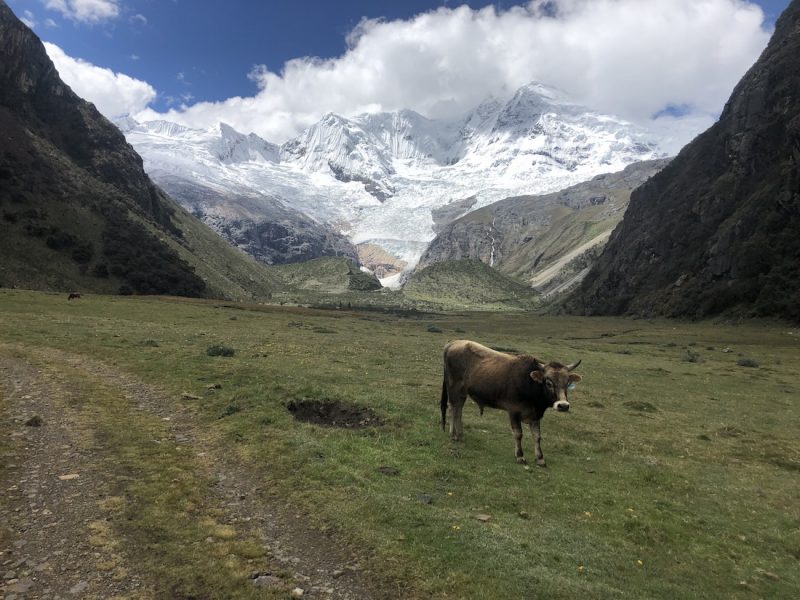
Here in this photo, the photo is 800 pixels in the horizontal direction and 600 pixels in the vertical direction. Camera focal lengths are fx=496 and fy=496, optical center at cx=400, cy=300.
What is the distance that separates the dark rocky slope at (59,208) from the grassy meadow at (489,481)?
273 ft

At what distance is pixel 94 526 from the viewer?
1066cm

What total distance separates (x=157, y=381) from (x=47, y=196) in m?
124

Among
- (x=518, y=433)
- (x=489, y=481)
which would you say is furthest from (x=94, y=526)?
(x=518, y=433)

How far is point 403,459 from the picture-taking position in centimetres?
1655

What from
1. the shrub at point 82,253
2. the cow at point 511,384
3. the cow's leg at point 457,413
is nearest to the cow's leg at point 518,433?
the cow at point 511,384

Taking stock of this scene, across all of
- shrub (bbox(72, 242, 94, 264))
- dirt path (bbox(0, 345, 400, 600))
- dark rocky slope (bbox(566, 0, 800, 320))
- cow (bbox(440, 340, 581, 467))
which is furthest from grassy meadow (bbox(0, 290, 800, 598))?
dark rocky slope (bbox(566, 0, 800, 320))

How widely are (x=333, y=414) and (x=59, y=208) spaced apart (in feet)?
423

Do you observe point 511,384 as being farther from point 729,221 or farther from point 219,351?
point 729,221

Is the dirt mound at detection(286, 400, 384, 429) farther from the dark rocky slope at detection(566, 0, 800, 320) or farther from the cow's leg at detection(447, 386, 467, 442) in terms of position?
the dark rocky slope at detection(566, 0, 800, 320)

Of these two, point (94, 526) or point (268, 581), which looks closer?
point (268, 581)

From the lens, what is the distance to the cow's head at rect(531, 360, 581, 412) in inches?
628

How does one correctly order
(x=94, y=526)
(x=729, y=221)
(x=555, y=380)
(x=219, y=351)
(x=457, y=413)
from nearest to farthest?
1. (x=94, y=526)
2. (x=555, y=380)
3. (x=457, y=413)
4. (x=219, y=351)
5. (x=729, y=221)

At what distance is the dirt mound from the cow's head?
7.20 meters

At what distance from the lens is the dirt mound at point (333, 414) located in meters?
20.5
